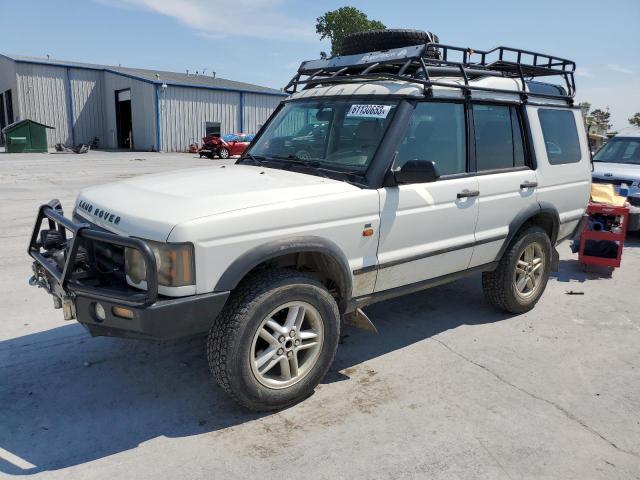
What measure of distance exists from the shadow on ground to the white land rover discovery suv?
451 millimetres

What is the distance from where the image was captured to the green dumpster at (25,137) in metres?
28.9

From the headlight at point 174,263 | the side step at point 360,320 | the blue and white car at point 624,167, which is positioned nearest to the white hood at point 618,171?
the blue and white car at point 624,167

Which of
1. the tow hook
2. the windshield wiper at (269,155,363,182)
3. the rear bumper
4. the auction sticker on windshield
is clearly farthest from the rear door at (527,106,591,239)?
the tow hook

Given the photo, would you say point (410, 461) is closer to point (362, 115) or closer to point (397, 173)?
point (397, 173)

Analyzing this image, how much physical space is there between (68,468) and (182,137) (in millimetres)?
31731

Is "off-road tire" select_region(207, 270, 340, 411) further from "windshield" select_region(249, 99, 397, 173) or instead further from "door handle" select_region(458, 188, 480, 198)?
"door handle" select_region(458, 188, 480, 198)

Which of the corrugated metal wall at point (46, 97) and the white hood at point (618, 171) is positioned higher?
the corrugated metal wall at point (46, 97)

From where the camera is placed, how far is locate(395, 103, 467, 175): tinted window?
12.7 ft

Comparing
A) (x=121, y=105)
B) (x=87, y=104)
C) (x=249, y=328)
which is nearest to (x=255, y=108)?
(x=121, y=105)

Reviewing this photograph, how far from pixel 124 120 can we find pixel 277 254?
36787 mm

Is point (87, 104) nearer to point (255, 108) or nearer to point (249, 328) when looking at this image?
point (255, 108)

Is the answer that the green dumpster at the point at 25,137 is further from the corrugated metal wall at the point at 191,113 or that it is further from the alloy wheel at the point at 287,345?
the alloy wheel at the point at 287,345

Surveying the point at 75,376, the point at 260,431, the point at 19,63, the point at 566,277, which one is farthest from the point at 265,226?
the point at 19,63

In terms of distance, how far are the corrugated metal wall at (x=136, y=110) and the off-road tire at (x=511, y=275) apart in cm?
2988
